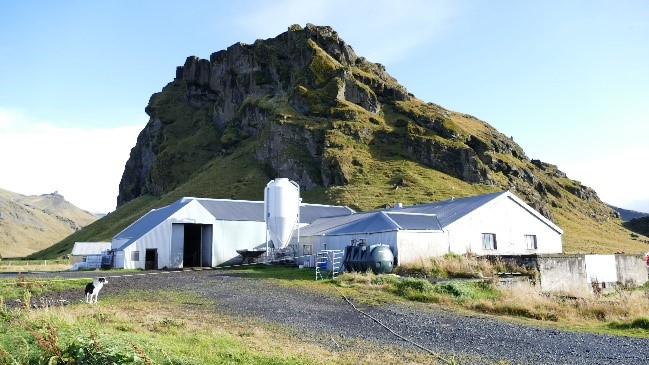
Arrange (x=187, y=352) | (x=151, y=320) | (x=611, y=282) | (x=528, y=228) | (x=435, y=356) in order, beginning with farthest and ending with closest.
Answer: (x=528, y=228)
(x=611, y=282)
(x=151, y=320)
(x=435, y=356)
(x=187, y=352)

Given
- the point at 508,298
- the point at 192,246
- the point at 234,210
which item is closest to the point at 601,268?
the point at 508,298

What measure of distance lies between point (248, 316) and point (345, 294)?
7.11 metres

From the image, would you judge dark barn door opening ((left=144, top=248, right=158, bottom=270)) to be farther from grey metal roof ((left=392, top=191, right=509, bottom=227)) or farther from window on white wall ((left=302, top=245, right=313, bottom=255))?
grey metal roof ((left=392, top=191, right=509, bottom=227))

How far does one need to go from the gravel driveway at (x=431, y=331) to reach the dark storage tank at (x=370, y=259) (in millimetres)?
8327

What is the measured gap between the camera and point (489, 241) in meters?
36.6

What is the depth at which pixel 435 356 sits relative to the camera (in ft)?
34.2

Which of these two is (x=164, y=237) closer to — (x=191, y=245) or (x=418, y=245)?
(x=191, y=245)

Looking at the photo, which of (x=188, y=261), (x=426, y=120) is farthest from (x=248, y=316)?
(x=426, y=120)

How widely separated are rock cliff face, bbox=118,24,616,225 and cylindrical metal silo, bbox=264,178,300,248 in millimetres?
40100

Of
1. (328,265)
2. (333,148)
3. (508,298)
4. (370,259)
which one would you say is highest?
(333,148)

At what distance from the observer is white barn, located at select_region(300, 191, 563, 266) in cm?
3288

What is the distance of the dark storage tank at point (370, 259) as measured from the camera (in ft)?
97.9

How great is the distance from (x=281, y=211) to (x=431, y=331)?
31.1 meters

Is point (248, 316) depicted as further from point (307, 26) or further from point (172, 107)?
point (172, 107)
